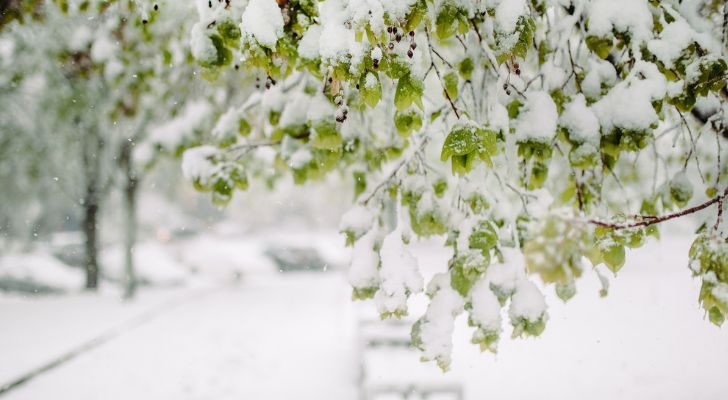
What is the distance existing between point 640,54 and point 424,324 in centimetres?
142

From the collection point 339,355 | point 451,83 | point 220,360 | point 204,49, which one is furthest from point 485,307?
point 220,360

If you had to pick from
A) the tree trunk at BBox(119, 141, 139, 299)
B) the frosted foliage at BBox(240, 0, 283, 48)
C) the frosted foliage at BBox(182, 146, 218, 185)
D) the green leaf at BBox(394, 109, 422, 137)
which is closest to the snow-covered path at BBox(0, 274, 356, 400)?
the tree trunk at BBox(119, 141, 139, 299)

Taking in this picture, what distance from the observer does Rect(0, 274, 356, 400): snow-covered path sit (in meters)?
5.83

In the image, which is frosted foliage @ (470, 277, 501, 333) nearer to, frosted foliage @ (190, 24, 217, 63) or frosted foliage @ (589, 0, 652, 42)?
frosted foliage @ (589, 0, 652, 42)

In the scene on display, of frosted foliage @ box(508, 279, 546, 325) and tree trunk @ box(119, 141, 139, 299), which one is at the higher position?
tree trunk @ box(119, 141, 139, 299)

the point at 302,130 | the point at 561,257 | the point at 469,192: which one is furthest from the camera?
the point at 302,130

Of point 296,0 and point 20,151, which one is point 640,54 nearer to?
point 296,0

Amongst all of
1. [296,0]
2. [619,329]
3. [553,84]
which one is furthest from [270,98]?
[619,329]

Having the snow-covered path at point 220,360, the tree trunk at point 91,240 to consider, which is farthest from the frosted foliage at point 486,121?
the tree trunk at point 91,240

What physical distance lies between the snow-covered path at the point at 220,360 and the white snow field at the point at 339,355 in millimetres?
22

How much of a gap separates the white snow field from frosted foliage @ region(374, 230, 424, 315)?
2227 mm

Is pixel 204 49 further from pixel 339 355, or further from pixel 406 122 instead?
pixel 339 355

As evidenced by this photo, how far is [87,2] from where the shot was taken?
3820mm

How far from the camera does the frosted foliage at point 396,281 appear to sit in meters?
2.10
